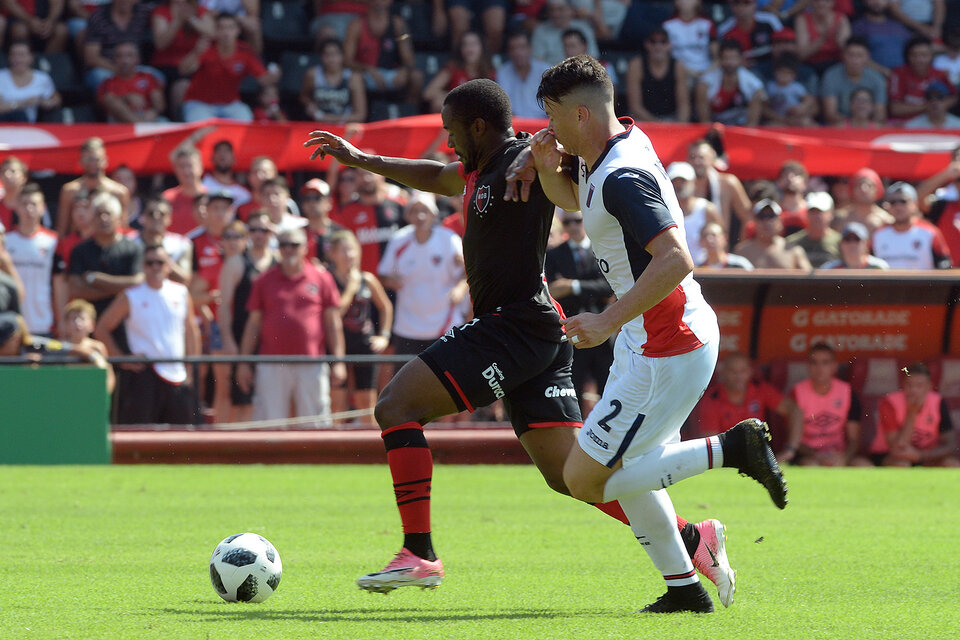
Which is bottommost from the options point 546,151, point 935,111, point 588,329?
point 588,329

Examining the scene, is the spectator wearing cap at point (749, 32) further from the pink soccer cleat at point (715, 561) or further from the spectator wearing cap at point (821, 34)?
the pink soccer cleat at point (715, 561)

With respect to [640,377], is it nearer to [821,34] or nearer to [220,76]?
[220,76]

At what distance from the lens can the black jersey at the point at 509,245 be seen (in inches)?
220

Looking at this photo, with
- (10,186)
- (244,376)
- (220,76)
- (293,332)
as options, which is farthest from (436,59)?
(244,376)

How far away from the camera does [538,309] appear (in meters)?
5.61

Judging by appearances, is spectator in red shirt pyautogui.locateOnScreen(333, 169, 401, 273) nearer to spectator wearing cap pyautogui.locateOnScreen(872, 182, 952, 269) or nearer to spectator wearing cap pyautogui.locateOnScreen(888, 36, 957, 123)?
spectator wearing cap pyautogui.locateOnScreen(872, 182, 952, 269)

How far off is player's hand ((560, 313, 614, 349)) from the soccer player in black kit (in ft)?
3.21

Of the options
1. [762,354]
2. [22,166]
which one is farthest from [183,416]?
[762,354]

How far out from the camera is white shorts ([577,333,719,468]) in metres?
4.89

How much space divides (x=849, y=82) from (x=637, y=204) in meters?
13.4

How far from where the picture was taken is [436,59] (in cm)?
1761

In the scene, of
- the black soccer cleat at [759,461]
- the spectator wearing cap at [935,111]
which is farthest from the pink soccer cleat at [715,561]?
the spectator wearing cap at [935,111]

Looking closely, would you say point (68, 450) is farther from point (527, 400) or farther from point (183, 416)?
point (527, 400)

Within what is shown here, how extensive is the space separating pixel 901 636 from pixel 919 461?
7.31m
